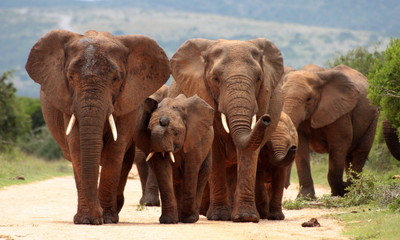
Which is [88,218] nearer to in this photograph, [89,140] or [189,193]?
[89,140]

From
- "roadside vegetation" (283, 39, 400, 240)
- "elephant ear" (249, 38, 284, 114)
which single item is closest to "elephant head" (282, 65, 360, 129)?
"roadside vegetation" (283, 39, 400, 240)

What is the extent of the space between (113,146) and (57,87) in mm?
920

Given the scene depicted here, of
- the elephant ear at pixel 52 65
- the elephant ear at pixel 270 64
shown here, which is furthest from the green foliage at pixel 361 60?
the elephant ear at pixel 52 65

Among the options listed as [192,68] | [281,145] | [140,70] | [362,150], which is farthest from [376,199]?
[362,150]

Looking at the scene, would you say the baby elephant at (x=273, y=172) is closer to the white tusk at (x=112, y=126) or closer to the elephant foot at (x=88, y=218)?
the white tusk at (x=112, y=126)

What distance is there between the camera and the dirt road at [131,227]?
8.52 metres

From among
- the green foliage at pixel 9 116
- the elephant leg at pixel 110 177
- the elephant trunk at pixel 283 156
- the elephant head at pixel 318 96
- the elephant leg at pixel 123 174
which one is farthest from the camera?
the green foliage at pixel 9 116

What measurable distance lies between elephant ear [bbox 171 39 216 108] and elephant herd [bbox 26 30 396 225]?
0.02 metres

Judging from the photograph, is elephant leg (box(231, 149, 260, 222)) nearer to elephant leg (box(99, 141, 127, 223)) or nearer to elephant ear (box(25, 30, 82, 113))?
elephant leg (box(99, 141, 127, 223))

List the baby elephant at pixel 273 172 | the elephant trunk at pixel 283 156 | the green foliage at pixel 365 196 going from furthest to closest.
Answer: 1. the baby elephant at pixel 273 172
2. the green foliage at pixel 365 196
3. the elephant trunk at pixel 283 156

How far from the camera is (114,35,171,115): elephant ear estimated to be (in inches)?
416

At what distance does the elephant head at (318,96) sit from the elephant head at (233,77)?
446cm

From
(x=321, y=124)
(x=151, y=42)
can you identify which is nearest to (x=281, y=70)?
(x=151, y=42)

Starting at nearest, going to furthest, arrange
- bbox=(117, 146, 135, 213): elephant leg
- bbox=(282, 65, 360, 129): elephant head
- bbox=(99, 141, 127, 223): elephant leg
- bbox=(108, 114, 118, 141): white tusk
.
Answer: bbox=(108, 114, 118, 141): white tusk
bbox=(99, 141, 127, 223): elephant leg
bbox=(117, 146, 135, 213): elephant leg
bbox=(282, 65, 360, 129): elephant head
